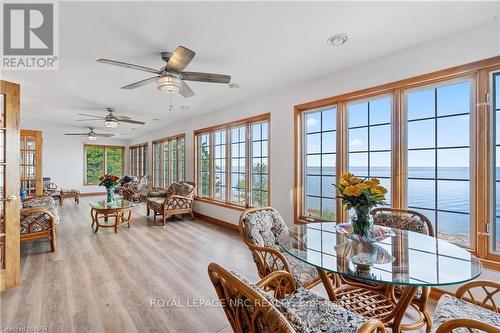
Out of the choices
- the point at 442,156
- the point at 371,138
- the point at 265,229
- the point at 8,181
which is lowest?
the point at 265,229

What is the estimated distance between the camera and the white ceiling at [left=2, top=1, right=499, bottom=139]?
1.88 meters

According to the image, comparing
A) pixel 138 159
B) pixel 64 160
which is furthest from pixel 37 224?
pixel 64 160

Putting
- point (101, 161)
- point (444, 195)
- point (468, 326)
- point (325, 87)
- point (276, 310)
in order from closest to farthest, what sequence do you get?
point (276, 310), point (468, 326), point (444, 195), point (325, 87), point (101, 161)

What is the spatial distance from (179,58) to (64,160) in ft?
33.1

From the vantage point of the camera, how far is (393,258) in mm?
1568

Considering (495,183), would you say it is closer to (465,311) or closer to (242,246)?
(465,311)

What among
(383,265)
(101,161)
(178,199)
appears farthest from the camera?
(101,161)

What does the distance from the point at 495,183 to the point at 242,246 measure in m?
3.18

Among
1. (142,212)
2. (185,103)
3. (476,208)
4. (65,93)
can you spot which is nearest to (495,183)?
(476,208)

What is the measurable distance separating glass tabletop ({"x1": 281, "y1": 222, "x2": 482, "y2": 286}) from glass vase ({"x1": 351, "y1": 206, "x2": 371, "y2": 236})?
98mm

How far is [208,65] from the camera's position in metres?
2.92

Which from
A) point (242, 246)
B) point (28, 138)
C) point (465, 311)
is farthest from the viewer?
point (28, 138)

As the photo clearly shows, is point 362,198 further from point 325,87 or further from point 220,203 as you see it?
point 220,203

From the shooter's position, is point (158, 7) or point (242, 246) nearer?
point (158, 7)
